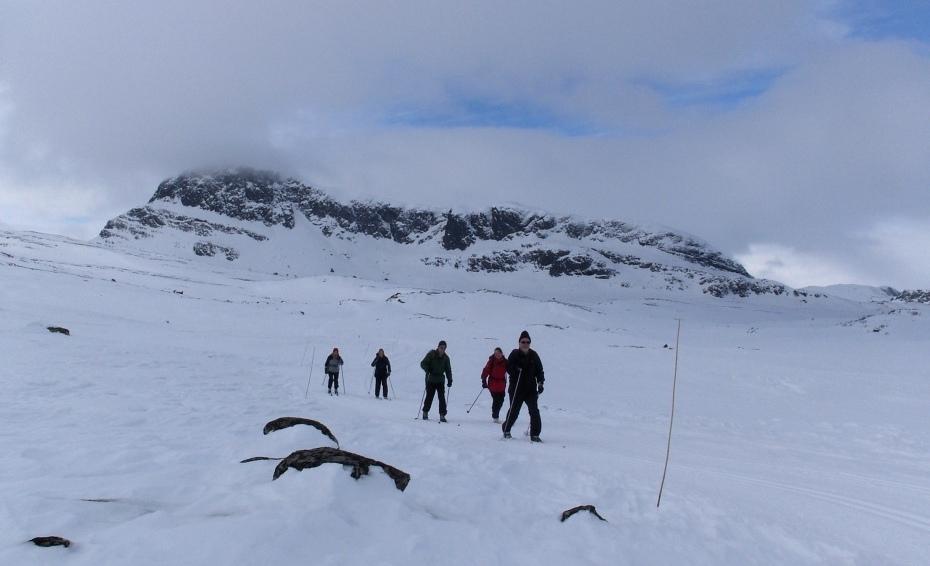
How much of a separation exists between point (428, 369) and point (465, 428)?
75.7 inches

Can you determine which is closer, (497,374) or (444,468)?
(444,468)

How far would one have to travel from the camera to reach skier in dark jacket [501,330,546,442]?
33.0 feet

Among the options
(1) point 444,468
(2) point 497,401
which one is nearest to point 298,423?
(1) point 444,468

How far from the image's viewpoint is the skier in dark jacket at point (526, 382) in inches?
396

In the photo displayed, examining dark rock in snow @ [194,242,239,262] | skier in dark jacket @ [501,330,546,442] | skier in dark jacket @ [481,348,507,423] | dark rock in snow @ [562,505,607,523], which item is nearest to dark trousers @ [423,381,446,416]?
skier in dark jacket @ [481,348,507,423]

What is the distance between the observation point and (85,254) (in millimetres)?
100812

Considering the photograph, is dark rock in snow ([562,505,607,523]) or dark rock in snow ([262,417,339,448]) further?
dark rock in snow ([262,417,339,448])

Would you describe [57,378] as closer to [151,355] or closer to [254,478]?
[151,355]

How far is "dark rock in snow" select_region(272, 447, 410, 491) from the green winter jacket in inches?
266

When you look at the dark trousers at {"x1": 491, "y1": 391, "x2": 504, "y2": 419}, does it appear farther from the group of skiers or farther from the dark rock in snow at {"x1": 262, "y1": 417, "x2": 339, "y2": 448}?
the dark rock in snow at {"x1": 262, "y1": 417, "x2": 339, "y2": 448}

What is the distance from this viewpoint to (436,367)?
12664 mm

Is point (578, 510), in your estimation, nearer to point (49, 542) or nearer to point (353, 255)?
point (49, 542)

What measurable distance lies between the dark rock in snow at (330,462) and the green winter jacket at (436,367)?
22.2 feet

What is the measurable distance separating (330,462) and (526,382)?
545cm
